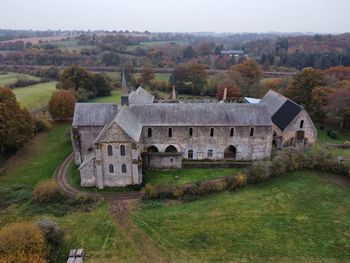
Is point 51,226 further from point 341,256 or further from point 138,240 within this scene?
point 341,256

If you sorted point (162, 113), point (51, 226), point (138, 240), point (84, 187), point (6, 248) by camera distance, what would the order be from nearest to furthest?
1. point (6, 248)
2. point (51, 226)
3. point (138, 240)
4. point (84, 187)
5. point (162, 113)

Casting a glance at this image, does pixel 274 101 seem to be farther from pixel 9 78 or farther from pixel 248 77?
pixel 9 78

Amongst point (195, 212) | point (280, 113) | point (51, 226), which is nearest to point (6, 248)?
point (51, 226)

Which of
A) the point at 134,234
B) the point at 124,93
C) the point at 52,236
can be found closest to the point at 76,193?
the point at 52,236

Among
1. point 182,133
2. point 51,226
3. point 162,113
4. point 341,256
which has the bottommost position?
point 341,256

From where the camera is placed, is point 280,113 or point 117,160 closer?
point 117,160

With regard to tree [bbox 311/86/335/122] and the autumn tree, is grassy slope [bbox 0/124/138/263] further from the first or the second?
the autumn tree

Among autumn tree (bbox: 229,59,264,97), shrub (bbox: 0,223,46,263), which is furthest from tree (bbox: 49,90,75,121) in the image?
autumn tree (bbox: 229,59,264,97)
